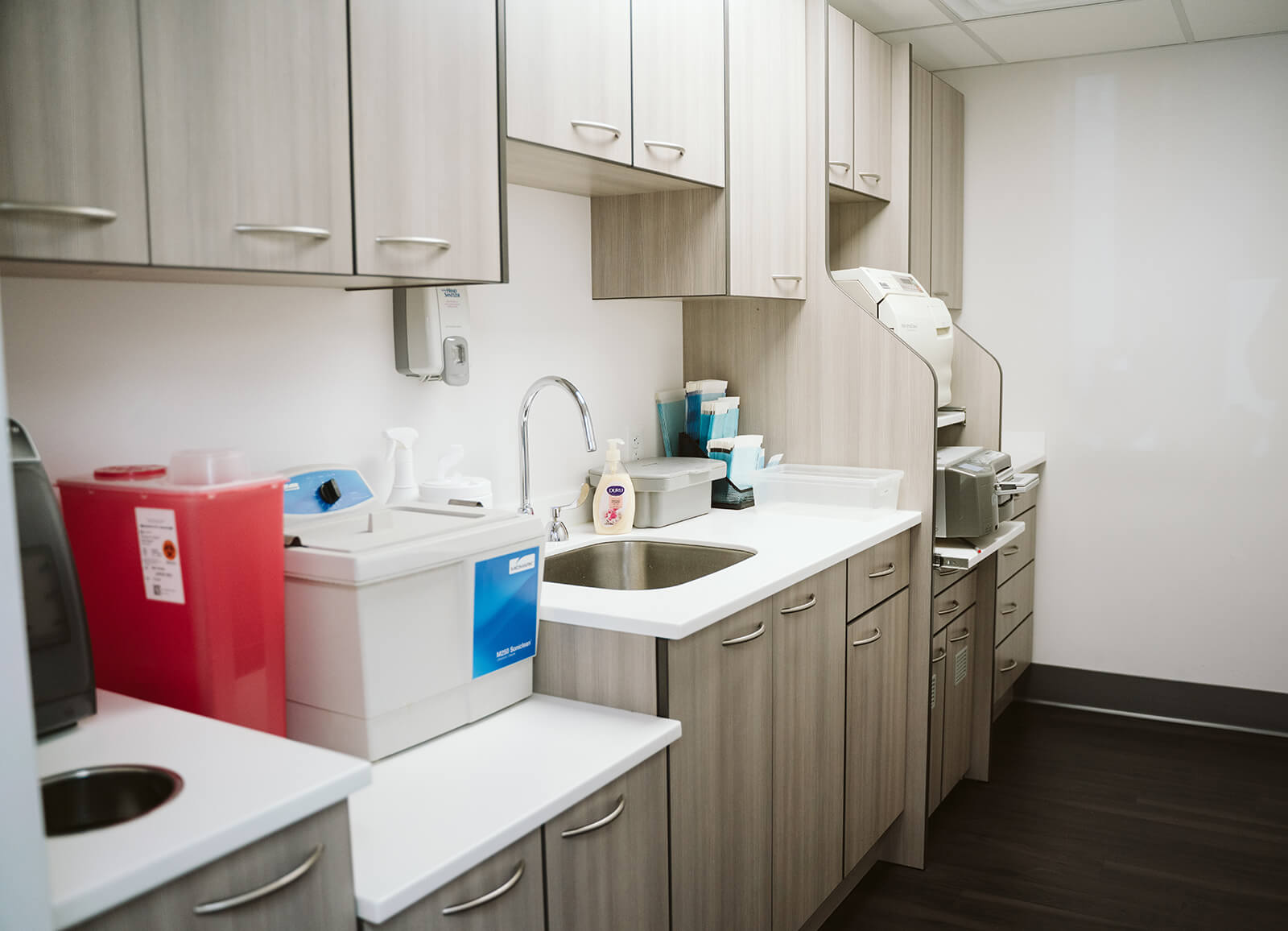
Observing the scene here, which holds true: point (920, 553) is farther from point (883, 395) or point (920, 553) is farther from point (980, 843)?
point (980, 843)

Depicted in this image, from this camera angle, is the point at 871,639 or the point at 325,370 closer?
the point at 325,370

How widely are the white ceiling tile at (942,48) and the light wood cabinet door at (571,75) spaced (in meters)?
1.74

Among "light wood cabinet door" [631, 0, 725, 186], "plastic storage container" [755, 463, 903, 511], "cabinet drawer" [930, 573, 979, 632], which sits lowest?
"cabinet drawer" [930, 573, 979, 632]

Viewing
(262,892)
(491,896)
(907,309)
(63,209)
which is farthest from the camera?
(907,309)

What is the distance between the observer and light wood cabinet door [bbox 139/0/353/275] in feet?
3.92

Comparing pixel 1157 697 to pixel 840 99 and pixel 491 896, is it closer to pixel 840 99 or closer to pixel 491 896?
pixel 840 99

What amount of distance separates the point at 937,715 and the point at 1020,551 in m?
1.11

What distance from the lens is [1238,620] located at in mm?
3664

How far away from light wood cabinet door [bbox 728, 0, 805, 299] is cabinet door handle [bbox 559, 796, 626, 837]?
1370 millimetres

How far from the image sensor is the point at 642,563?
238 centimetres

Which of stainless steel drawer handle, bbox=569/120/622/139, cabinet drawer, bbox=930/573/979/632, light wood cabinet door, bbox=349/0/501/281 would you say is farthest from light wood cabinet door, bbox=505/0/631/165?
cabinet drawer, bbox=930/573/979/632

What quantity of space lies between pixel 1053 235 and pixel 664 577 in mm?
Result: 2447

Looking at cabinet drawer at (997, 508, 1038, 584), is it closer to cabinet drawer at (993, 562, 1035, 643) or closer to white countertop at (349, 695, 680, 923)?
cabinet drawer at (993, 562, 1035, 643)

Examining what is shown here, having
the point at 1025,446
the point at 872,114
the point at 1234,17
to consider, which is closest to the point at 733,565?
the point at 872,114
